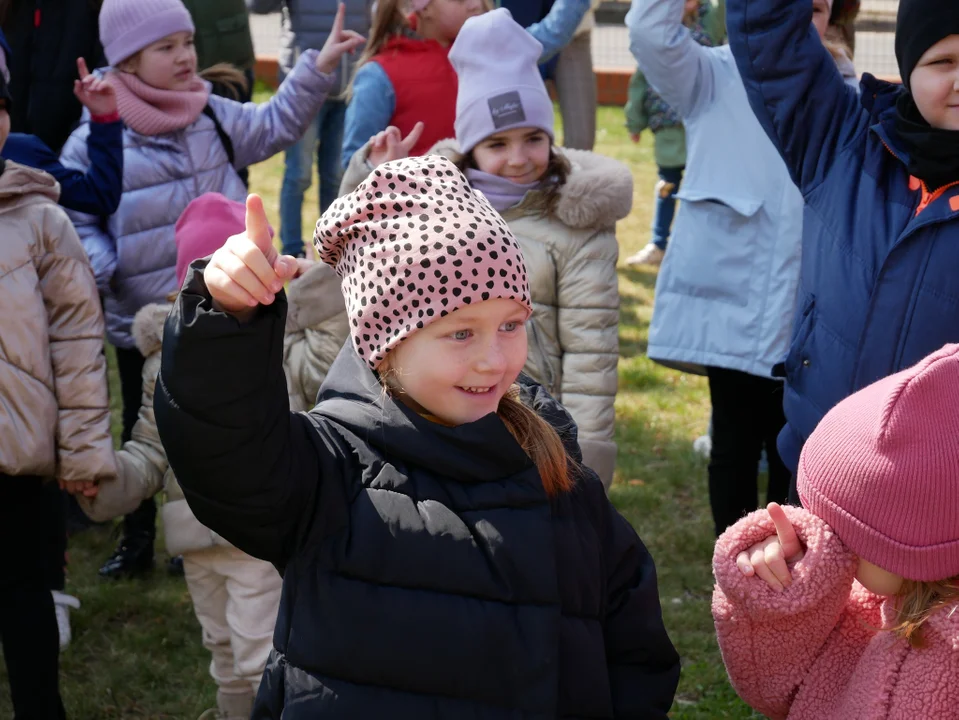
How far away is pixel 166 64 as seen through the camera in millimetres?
4402

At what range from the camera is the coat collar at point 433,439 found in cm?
197

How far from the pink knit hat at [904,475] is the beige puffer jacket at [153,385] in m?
1.75

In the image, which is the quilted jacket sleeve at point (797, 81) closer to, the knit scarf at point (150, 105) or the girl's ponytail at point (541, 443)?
the girl's ponytail at point (541, 443)

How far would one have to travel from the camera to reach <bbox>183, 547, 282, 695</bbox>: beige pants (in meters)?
3.45

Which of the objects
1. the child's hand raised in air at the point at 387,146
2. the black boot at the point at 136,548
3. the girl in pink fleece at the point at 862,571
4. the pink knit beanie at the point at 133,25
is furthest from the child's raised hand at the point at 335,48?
the girl in pink fleece at the point at 862,571

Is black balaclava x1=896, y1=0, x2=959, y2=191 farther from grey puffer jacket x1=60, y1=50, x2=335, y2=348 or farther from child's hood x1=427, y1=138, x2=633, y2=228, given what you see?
grey puffer jacket x1=60, y1=50, x2=335, y2=348

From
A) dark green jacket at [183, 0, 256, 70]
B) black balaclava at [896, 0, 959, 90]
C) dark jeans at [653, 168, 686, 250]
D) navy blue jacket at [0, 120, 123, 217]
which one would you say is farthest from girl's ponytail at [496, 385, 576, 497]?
dark jeans at [653, 168, 686, 250]

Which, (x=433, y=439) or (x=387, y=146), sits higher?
(x=433, y=439)

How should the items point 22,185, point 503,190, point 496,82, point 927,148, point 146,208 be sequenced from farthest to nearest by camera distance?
1. point 146,208
2. point 496,82
3. point 503,190
4. point 22,185
5. point 927,148

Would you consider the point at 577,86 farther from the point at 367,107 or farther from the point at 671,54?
the point at 671,54

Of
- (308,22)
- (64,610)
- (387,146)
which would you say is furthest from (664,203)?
(64,610)

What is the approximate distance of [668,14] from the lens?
378cm

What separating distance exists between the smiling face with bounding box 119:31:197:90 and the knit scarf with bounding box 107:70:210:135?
0.03 meters

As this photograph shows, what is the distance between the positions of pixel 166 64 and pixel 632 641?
2984mm
